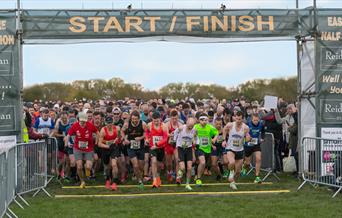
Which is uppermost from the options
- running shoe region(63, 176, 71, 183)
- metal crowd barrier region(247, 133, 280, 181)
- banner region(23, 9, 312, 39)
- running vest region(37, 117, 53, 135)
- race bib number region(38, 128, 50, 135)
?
banner region(23, 9, 312, 39)

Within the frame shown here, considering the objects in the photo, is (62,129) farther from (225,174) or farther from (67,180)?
(225,174)

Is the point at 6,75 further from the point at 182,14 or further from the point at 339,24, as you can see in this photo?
the point at 339,24

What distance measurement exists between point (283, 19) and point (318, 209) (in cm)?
576

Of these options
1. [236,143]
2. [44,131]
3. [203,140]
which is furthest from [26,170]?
[236,143]

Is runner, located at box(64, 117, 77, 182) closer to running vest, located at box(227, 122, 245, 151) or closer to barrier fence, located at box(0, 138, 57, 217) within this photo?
barrier fence, located at box(0, 138, 57, 217)

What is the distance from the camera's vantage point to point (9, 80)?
45.5 feet

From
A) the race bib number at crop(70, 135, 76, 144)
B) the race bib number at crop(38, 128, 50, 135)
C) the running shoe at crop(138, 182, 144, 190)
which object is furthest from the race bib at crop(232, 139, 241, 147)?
the race bib number at crop(38, 128, 50, 135)

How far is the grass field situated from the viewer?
35.9ft

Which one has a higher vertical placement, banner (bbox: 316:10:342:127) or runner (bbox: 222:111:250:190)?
banner (bbox: 316:10:342:127)

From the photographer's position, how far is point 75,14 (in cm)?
1441

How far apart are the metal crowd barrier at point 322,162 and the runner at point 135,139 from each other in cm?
412

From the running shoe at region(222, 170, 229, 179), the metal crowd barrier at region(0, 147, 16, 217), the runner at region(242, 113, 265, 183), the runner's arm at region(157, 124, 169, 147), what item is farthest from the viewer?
the running shoe at region(222, 170, 229, 179)

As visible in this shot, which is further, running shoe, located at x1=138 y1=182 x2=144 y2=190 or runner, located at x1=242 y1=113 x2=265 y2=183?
runner, located at x1=242 y1=113 x2=265 y2=183

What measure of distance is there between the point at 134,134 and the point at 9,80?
11.2 feet
